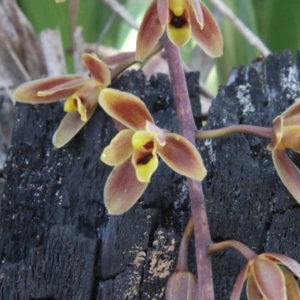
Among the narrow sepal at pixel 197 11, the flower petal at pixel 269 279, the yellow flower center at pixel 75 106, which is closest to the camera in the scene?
the flower petal at pixel 269 279

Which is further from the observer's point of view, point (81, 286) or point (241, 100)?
point (241, 100)

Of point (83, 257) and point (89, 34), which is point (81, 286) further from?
point (89, 34)

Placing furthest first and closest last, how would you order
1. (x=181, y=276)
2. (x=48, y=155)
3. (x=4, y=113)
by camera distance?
1. (x=4, y=113)
2. (x=48, y=155)
3. (x=181, y=276)

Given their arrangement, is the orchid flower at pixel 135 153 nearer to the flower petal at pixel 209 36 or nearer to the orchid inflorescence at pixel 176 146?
the orchid inflorescence at pixel 176 146

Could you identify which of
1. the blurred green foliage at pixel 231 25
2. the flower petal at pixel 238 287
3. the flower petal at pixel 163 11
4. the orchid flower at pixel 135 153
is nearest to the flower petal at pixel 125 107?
the orchid flower at pixel 135 153

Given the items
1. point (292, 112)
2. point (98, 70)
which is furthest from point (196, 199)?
point (98, 70)

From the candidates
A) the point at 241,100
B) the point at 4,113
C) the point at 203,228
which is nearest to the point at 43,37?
the point at 4,113

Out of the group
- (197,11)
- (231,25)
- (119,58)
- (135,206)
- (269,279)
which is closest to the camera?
(269,279)

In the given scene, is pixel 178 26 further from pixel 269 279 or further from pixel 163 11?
pixel 269 279
